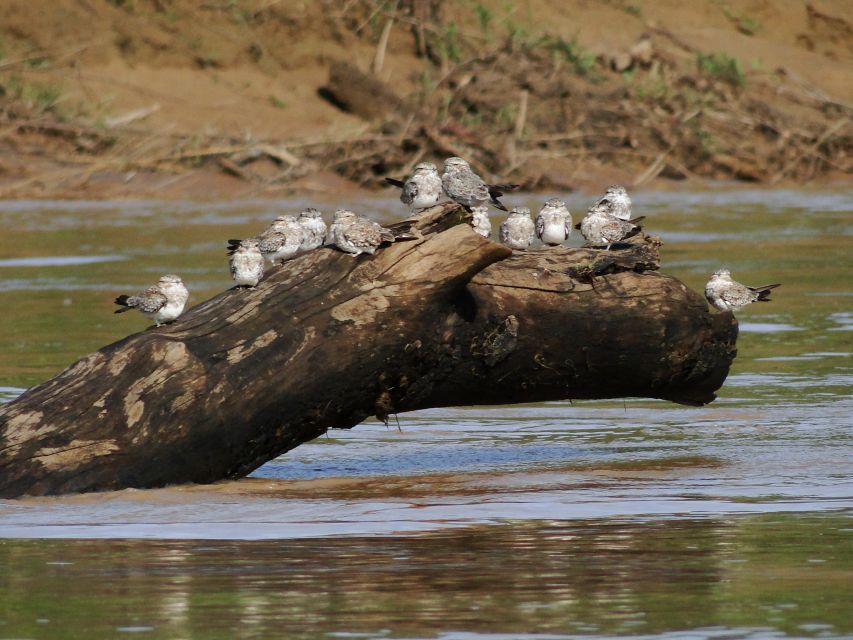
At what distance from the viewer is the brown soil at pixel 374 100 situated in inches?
994

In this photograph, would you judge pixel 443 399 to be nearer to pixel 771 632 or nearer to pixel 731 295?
pixel 731 295

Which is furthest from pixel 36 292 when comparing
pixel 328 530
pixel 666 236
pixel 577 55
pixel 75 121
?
pixel 577 55

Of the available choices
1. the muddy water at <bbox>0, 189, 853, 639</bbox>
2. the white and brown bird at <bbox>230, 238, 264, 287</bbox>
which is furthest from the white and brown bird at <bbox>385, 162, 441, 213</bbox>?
the muddy water at <bbox>0, 189, 853, 639</bbox>

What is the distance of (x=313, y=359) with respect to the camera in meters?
7.80

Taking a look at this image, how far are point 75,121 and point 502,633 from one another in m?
21.7

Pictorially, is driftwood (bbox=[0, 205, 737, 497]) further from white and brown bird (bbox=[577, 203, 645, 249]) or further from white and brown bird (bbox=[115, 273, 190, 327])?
white and brown bird (bbox=[577, 203, 645, 249])

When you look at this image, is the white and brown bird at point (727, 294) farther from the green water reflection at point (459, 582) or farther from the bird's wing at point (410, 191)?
the green water reflection at point (459, 582)

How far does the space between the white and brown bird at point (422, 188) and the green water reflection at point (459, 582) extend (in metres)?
2.59

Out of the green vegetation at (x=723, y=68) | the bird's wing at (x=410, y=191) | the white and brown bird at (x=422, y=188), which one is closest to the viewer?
the white and brown bird at (x=422, y=188)

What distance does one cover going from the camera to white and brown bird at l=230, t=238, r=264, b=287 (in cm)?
805

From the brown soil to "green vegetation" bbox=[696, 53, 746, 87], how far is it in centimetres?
3

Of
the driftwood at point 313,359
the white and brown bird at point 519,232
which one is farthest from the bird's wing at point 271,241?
the white and brown bird at point 519,232

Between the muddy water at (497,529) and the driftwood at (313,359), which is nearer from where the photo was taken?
the muddy water at (497,529)

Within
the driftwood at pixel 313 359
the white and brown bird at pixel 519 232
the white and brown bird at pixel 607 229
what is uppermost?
the white and brown bird at pixel 519 232
